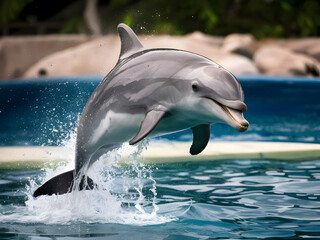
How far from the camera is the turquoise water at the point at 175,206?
4480 millimetres

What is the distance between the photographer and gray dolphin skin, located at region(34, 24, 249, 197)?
154 inches

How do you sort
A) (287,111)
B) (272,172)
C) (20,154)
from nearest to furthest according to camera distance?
(272,172)
(20,154)
(287,111)

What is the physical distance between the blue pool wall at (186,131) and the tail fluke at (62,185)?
4422 mm

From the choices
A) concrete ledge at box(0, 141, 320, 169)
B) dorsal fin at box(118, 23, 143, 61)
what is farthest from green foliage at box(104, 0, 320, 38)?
dorsal fin at box(118, 23, 143, 61)

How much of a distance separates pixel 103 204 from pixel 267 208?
4.73 feet

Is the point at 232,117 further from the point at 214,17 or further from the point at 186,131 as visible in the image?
the point at 214,17

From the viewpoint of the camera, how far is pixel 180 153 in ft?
26.6

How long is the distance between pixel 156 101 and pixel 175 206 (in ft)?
4.92

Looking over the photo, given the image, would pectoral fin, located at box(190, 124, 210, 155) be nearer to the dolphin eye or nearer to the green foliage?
the dolphin eye

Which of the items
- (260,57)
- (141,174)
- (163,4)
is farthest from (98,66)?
(141,174)

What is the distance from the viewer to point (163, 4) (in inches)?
1080

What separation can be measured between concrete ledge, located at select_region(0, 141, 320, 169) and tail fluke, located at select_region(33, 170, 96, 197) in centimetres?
229

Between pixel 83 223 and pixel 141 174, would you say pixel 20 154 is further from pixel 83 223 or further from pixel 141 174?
pixel 83 223

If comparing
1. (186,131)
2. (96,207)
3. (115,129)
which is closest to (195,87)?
(115,129)
